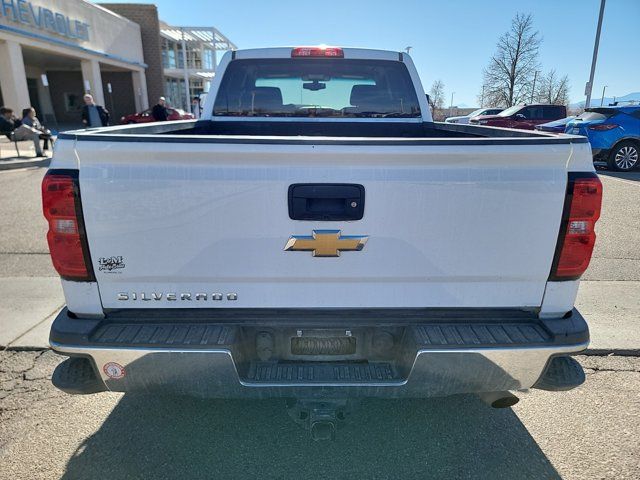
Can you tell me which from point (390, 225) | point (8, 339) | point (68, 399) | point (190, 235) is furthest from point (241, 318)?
point (8, 339)

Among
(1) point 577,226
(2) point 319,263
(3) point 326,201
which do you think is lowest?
(2) point 319,263

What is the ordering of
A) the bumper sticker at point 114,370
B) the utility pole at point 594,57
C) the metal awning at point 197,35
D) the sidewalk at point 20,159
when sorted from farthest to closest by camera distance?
the metal awning at point 197,35 → the utility pole at point 594,57 → the sidewalk at point 20,159 → the bumper sticker at point 114,370

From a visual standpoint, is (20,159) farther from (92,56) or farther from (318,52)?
(92,56)

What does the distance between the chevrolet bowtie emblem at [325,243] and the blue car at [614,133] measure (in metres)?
12.9

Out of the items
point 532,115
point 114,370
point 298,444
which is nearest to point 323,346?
point 298,444

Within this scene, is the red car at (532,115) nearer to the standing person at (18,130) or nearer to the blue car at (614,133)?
the blue car at (614,133)

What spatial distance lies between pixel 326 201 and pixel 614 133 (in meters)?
13.8

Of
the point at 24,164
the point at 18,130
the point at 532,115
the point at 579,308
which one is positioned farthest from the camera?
the point at 532,115

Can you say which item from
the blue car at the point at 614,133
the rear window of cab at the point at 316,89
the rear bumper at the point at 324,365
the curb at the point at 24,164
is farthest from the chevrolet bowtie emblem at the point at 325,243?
the curb at the point at 24,164

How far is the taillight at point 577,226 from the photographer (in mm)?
1834

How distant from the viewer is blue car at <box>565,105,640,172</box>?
40.0ft

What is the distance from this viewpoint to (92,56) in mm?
25594

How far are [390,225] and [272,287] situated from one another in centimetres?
60

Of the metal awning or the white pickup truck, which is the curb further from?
the metal awning
